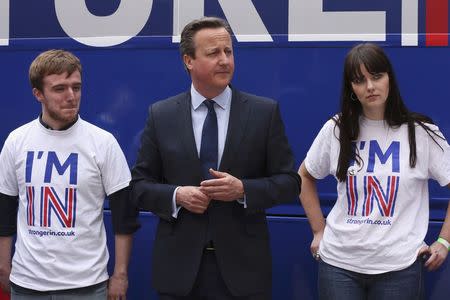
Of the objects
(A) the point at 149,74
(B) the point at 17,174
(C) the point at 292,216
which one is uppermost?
(A) the point at 149,74

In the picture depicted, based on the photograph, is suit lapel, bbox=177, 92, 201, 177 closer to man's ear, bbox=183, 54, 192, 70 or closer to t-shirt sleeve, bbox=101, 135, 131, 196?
man's ear, bbox=183, 54, 192, 70

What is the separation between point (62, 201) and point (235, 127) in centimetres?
74

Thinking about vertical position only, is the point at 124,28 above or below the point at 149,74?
above

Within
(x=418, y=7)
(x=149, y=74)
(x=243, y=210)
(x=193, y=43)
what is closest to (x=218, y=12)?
(x=149, y=74)

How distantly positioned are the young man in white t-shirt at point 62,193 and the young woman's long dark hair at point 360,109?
2.93 feet

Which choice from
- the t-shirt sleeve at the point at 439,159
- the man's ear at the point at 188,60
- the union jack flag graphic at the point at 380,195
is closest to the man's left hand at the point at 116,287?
the man's ear at the point at 188,60

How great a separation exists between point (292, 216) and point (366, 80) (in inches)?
36.2

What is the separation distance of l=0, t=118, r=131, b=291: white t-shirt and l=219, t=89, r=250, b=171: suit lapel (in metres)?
0.47

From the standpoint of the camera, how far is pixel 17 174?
279cm

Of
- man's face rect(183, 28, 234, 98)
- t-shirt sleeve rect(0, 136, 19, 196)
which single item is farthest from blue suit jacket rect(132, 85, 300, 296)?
t-shirt sleeve rect(0, 136, 19, 196)

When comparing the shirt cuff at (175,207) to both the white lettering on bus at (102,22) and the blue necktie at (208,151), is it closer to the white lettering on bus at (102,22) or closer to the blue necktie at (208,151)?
the blue necktie at (208,151)

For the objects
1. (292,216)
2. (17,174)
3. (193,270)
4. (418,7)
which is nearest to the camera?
(193,270)

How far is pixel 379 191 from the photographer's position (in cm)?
270

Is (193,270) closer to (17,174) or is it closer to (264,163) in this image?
(264,163)
